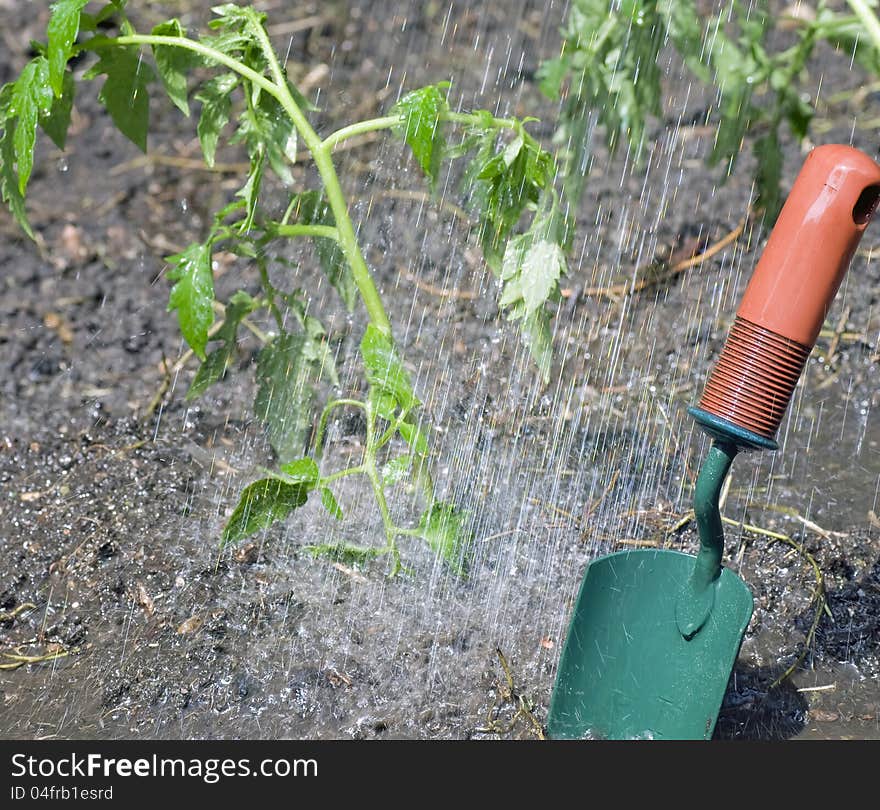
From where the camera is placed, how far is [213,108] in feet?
5.20

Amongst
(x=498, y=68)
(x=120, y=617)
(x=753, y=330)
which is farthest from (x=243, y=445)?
(x=498, y=68)

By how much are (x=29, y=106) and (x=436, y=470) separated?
36.9 inches

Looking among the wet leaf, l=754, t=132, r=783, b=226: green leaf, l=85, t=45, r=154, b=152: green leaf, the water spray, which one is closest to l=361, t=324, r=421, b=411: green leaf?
the wet leaf

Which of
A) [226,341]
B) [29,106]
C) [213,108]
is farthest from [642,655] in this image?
[29,106]

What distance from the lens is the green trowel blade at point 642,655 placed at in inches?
58.7

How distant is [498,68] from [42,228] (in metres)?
1.28

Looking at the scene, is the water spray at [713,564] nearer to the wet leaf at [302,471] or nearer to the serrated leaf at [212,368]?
the wet leaf at [302,471]

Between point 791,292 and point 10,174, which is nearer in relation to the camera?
point 791,292

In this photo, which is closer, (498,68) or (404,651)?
Result: (404,651)

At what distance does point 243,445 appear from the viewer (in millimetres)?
2057

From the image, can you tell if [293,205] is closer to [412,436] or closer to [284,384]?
[284,384]

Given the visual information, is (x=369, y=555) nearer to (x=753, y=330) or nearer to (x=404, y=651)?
(x=404, y=651)

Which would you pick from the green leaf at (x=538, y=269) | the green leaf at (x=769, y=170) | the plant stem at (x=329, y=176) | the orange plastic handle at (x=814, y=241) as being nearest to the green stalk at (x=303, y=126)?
the plant stem at (x=329, y=176)

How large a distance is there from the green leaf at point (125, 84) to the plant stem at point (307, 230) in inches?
9.6
